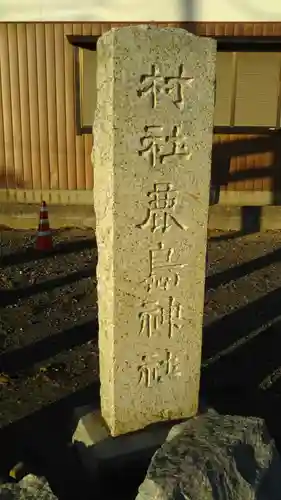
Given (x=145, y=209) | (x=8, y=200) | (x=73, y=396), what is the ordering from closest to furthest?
1. (x=145, y=209)
2. (x=73, y=396)
3. (x=8, y=200)

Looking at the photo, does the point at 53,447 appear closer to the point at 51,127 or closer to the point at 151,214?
the point at 151,214

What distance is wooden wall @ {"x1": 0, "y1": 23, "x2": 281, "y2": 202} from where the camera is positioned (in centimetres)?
886

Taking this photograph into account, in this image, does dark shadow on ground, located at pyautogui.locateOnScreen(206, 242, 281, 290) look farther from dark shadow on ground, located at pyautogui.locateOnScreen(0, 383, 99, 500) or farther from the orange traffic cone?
dark shadow on ground, located at pyautogui.locateOnScreen(0, 383, 99, 500)

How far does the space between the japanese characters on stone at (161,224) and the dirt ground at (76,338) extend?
109cm

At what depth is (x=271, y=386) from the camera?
5.27m

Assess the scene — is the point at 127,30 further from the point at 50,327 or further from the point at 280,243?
the point at 280,243

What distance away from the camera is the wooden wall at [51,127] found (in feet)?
29.1

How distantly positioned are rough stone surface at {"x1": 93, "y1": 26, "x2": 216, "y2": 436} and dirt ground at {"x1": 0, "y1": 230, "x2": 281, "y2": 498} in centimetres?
89

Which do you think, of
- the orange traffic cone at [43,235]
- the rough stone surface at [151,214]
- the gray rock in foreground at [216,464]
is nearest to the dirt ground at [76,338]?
the orange traffic cone at [43,235]

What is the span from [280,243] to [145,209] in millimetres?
6285

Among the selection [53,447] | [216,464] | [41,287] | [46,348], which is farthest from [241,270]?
[216,464]

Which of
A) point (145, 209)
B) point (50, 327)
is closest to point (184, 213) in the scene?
point (145, 209)

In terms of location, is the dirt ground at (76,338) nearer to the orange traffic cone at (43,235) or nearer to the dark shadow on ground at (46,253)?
the dark shadow on ground at (46,253)

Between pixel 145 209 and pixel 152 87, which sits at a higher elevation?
pixel 152 87
